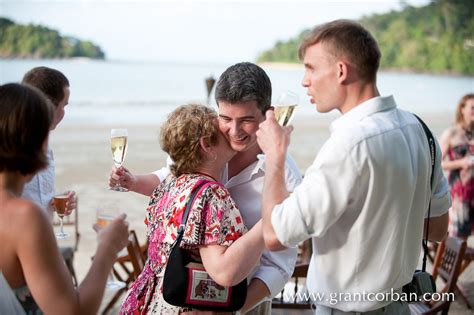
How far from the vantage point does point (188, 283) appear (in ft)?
6.62

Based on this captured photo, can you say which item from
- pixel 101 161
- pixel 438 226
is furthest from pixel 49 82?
pixel 101 161

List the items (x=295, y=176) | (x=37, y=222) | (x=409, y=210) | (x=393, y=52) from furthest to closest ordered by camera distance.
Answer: (x=393, y=52) < (x=295, y=176) < (x=409, y=210) < (x=37, y=222)

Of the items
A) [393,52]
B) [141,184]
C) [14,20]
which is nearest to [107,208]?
[141,184]

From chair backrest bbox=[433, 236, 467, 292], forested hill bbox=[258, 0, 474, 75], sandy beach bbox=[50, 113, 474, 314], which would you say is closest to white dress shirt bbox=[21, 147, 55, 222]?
sandy beach bbox=[50, 113, 474, 314]

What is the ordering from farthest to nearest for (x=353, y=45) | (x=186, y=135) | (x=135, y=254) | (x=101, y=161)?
(x=101, y=161), (x=135, y=254), (x=186, y=135), (x=353, y=45)

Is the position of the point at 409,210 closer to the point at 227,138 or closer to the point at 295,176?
the point at 295,176

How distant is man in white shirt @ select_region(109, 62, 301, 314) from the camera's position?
89.8 inches

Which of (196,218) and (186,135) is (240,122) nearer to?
(186,135)

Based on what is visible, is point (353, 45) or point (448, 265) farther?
point (448, 265)

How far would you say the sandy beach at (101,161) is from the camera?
27.5ft

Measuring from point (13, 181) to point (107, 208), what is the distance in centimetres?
112

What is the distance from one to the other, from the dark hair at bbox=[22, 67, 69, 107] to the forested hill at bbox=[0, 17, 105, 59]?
47742 mm

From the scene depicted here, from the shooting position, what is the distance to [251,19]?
6719cm

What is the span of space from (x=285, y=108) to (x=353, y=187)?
0.51 metres
